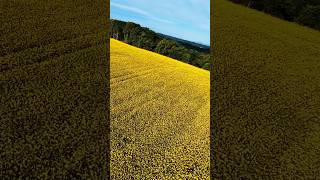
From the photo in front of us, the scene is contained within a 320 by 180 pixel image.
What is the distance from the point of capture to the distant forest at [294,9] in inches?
1761

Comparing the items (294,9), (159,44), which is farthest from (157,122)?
(294,9)

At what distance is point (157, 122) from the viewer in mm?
17141

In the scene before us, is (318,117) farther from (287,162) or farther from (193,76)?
(193,76)

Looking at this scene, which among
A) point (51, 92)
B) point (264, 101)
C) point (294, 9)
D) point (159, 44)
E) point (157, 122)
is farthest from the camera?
point (159, 44)

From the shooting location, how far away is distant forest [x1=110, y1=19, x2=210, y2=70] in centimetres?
4434

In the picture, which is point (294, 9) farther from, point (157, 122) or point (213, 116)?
point (157, 122)

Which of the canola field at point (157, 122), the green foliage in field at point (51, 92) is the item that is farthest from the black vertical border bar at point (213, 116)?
the green foliage in field at point (51, 92)

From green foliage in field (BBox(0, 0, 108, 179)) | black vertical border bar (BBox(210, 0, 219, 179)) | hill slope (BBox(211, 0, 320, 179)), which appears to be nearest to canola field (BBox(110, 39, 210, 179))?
black vertical border bar (BBox(210, 0, 219, 179))

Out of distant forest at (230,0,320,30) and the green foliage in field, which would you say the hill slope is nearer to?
the green foliage in field

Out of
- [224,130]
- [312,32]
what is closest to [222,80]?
[224,130]

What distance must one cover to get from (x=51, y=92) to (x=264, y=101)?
1131 cm

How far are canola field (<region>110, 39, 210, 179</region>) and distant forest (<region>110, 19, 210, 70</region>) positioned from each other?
628 inches

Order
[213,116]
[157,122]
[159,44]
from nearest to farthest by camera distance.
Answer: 1. [157,122]
2. [213,116]
3. [159,44]

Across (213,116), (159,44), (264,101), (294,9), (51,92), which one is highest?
(294,9)
